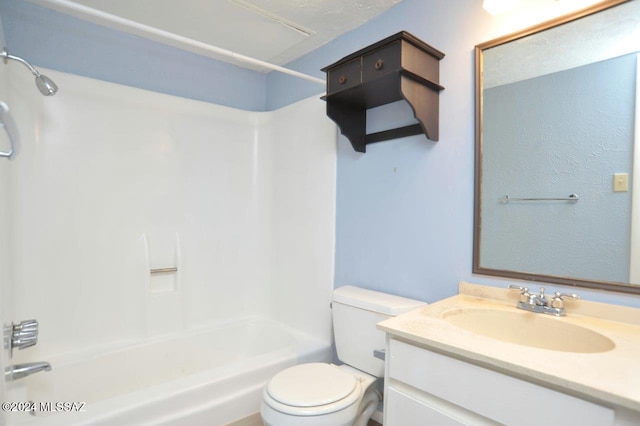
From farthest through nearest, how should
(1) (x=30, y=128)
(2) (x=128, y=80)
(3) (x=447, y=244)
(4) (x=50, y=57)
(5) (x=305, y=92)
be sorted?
1. (5) (x=305, y=92)
2. (2) (x=128, y=80)
3. (4) (x=50, y=57)
4. (1) (x=30, y=128)
5. (3) (x=447, y=244)

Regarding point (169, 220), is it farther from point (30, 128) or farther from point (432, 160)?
point (432, 160)

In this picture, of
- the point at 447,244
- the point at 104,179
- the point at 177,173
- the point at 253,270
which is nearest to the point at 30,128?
the point at 104,179

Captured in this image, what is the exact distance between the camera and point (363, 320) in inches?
64.9

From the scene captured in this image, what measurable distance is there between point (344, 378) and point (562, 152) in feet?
4.07

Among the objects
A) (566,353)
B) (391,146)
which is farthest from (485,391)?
(391,146)

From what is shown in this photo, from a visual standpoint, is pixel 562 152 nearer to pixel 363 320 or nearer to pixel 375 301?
pixel 375 301

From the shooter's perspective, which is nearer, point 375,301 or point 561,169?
point 561,169

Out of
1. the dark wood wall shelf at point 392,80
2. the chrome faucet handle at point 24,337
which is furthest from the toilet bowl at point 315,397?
the dark wood wall shelf at point 392,80

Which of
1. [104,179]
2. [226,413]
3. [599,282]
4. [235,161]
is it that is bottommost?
[226,413]

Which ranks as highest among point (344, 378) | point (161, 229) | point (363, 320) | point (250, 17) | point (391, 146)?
point (250, 17)

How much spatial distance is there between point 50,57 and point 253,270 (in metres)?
1.77

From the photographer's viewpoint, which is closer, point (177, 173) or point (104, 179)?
point (104, 179)

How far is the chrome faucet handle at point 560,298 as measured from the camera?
1173 mm

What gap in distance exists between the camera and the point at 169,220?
223 cm
